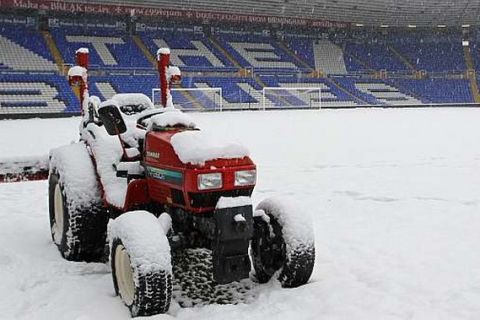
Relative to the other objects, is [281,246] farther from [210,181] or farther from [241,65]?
[241,65]

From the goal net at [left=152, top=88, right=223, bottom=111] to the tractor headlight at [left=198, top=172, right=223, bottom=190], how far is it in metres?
21.2

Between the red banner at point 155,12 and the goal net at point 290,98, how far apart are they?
4.65m

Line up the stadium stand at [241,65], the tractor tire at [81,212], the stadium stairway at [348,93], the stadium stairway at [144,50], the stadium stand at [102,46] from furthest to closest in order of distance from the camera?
the stadium stairway at [348,93], the stadium stairway at [144,50], the stadium stand at [102,46], the stadium stand at [241,65], the tractor tire at [81,212]

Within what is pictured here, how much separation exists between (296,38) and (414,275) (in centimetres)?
3112

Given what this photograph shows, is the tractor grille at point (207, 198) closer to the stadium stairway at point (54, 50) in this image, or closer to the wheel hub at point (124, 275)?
the wheel hub at point (124, 275)

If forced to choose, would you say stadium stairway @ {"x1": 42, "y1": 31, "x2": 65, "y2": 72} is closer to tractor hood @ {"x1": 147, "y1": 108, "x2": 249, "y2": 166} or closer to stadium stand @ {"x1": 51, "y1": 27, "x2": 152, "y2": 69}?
stadium stand @ {"x1": 51, "y1": 27, "x2": 152, "y2": 69}

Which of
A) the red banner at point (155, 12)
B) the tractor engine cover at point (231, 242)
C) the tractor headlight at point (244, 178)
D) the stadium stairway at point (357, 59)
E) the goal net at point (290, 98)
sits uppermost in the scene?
the red banner at point (155, 12)

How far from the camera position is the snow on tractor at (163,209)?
2754 millimetres

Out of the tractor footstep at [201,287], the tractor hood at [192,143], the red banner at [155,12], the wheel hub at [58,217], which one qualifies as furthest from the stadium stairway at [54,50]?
the tractor hood at [192,143]

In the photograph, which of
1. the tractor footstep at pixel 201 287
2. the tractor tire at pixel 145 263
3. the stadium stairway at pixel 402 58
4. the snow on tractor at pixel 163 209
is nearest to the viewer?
the tractor tire at pixel 145 263

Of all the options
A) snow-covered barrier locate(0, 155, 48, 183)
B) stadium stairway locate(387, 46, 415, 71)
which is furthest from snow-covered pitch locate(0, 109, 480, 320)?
stadium stairway locate(387, 46, 415, 71)

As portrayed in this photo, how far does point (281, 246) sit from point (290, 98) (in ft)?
80.8

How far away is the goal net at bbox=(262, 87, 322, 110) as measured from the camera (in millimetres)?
26922

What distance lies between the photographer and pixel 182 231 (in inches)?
123
